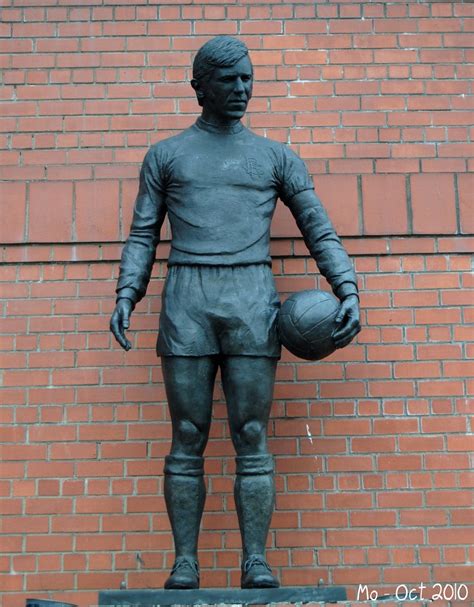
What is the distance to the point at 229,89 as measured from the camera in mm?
5359

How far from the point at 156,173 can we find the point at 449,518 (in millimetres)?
2273

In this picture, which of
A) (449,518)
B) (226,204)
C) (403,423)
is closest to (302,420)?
(403,423)

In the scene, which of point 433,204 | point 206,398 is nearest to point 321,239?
point 206,398

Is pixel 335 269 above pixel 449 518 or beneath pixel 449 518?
above

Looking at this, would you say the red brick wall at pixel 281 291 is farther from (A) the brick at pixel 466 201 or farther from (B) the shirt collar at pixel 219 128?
(B) the shirt collar at pixel 219 128

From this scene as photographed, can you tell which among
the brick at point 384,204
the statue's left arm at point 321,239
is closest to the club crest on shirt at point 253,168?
the statue's left arm at point 321,239

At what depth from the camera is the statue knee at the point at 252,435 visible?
5.20 metres

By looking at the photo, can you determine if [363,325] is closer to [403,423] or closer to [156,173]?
[403,423]

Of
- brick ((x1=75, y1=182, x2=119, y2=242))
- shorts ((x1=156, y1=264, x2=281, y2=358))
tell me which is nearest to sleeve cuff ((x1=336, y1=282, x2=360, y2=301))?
shorts ((x1=156, y1=264, x2=281, y2=358))

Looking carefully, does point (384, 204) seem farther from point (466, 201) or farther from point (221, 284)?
point (221, 284)

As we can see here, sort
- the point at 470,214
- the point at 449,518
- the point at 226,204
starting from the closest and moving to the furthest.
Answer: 1. the point at 226,204
2. the point at 449,518
3. the point at 470,214

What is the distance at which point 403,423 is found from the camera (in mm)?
6016

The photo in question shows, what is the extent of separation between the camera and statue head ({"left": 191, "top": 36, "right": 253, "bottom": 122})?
532cm

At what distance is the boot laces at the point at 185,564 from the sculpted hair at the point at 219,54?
2.19 meters
